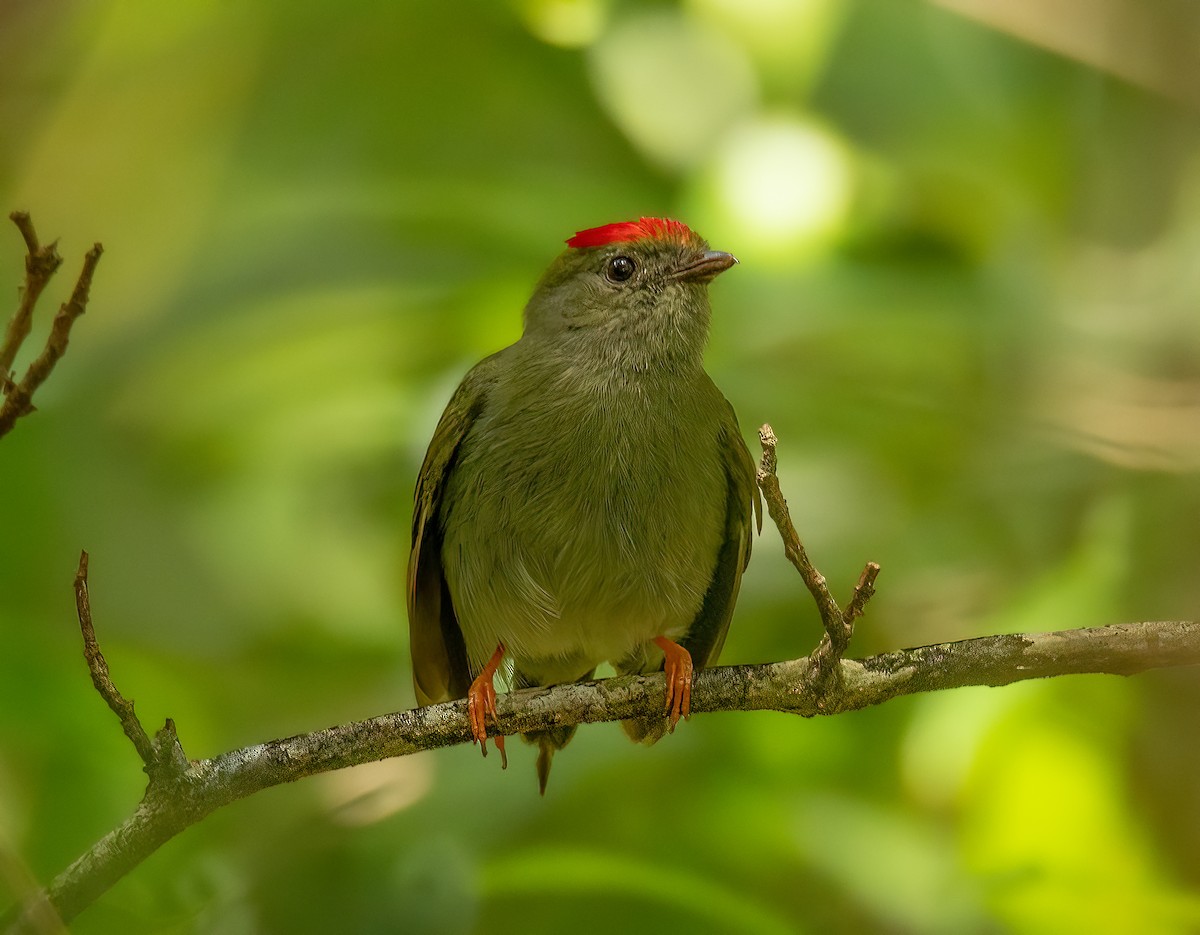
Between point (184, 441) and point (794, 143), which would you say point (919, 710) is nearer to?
point (794, 143)

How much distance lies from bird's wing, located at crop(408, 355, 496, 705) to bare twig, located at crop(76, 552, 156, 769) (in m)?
1.34

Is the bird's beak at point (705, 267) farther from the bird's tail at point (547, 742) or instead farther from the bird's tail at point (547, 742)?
the bird's tail at point (547, 742)

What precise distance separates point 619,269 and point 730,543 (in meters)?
0.95

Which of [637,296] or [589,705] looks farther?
[637,296]

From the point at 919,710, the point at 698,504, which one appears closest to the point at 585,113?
the point at 698,504

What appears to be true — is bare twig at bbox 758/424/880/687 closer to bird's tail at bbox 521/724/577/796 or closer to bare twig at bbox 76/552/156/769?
bird's tail at bbox 521/724/577/796

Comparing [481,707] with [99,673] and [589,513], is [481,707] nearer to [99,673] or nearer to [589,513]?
[589,513]

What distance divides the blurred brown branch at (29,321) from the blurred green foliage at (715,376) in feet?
6.09

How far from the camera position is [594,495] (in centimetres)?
375

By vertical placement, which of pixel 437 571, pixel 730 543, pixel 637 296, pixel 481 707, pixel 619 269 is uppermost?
pixel 619 269

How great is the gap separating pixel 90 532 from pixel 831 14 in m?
3.68

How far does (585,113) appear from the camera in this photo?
557cm

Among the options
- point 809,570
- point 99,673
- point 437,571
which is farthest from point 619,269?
point 99,673

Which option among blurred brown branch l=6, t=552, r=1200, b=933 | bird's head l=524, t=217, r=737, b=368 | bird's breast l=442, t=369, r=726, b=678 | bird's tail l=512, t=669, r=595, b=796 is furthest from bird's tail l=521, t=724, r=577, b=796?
bird's head l=524, t=217, r=737, b=368
